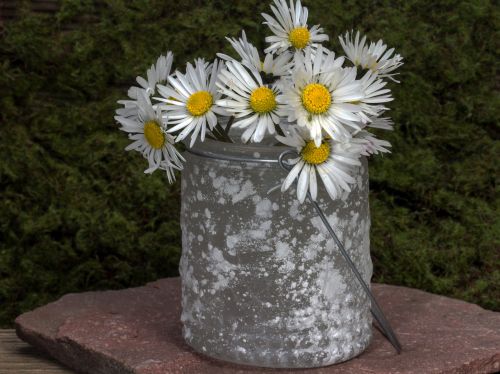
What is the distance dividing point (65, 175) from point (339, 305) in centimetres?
64

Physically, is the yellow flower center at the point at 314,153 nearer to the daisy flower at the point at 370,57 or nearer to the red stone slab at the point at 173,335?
the daisy flower at the point at 370,57

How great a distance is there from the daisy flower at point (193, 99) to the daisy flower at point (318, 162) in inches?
3.6

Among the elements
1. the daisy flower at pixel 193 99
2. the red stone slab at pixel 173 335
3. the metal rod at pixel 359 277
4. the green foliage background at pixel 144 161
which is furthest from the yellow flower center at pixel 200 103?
the green foliage background at pixel 144 161

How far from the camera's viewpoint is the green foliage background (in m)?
1.71

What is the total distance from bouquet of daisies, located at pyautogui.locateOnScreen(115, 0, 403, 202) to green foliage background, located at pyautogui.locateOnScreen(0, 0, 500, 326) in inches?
18.9

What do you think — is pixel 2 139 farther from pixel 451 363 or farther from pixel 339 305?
pixel 451 363

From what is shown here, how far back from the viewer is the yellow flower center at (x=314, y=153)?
1.15 metres

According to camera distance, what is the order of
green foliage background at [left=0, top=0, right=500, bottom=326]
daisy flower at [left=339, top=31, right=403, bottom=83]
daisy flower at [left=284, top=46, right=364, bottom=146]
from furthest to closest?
green foliage background at [left=0, top=0, right=500, bottom=326]
daisy flower at [left=339, top=31, right=403, bottom=83]
daisy flower at [left=284, top=46, right=364, bottom=146]

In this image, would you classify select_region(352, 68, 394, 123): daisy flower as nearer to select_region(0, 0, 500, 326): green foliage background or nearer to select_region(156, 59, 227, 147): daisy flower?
select_region(156, 59, 227, 147): daisy flower

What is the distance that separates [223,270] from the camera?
1.26m

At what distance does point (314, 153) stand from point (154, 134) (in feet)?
0.65

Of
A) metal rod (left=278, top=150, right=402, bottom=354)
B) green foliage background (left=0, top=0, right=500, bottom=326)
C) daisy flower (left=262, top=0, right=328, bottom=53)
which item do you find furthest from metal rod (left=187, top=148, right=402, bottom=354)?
green foliage background (left=0, top=0, right=500, bottom=326)

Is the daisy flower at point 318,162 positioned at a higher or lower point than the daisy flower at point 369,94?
lower

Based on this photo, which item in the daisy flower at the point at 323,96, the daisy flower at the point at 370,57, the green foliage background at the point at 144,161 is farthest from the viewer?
the green foliage background at the point at 144,161
